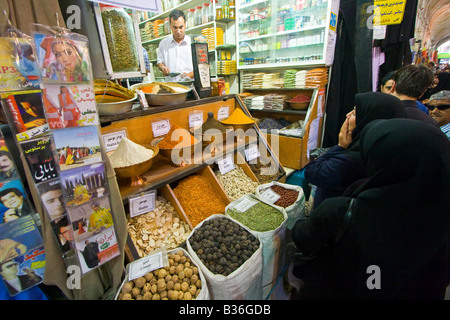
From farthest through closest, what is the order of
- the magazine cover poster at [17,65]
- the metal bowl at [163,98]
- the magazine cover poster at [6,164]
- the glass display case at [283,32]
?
1. the glass display case at [283,32]
2. the metal bowl at [163,98]
3. the magazine cover poster at [6,164]
4. the magazine cover poster at [17,65]

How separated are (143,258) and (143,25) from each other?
6.97 meters

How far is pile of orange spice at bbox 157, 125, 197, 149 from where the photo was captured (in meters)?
1.46

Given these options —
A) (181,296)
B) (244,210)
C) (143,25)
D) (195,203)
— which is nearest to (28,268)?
(181,296)

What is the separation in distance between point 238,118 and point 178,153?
29.4 inches

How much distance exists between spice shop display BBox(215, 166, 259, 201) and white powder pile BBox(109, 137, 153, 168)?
0.80m

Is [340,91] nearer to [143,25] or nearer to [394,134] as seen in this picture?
[394,134]

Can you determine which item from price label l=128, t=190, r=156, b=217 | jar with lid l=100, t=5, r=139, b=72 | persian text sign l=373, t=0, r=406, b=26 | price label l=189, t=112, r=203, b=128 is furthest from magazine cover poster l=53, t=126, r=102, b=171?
persian text sign l=373, t=0, r=406, b=26

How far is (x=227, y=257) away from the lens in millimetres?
1253

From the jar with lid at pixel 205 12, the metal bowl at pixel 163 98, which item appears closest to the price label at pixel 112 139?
the metal bowl at pixel 163 98

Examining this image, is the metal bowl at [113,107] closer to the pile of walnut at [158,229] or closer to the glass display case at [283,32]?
the pile of walnut at [158,229]

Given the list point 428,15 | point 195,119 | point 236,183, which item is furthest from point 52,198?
point 428,15

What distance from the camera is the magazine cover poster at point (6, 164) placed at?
0.81 meters

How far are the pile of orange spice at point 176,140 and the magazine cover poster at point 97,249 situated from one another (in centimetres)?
62

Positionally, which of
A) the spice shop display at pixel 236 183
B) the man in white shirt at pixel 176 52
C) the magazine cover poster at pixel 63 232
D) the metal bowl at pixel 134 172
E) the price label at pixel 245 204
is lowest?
the price label at pixel 245 204
